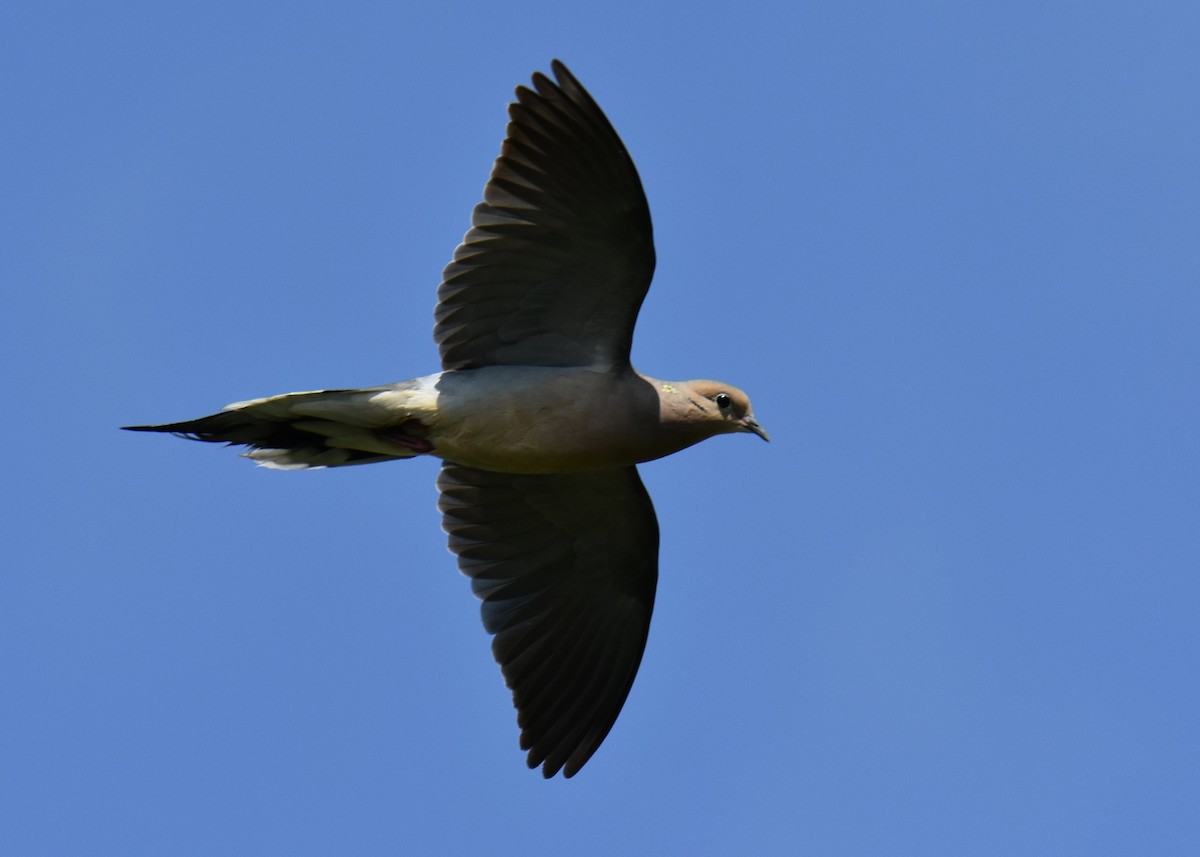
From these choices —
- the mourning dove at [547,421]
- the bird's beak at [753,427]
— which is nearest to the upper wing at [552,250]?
the mourning dove at [547,421]

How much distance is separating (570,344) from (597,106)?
1.52 metres

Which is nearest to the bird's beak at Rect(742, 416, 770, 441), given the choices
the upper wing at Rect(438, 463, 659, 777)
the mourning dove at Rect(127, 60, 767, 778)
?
the mourning dove at Rect(127, 60, 767, 778)

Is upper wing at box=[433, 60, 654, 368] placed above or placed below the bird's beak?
above

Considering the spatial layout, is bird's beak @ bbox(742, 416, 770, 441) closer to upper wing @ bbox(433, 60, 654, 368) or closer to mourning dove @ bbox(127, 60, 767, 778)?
mourning dove @ bbox(127, 60, 767, 778)

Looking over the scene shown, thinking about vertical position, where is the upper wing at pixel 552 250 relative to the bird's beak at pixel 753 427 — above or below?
above

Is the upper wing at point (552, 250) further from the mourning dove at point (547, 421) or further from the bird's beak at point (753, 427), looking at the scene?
the bird's beak at point (753, 427)

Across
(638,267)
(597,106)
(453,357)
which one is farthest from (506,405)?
(597,106)

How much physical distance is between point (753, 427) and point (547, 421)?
137cm

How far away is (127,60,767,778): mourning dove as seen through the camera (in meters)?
10.3

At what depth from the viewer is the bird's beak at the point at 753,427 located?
36.9 ft

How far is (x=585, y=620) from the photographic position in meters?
12.0

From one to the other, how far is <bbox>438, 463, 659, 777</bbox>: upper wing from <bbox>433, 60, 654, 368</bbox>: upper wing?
1094 millimetres

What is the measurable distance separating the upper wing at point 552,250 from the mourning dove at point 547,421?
1cm

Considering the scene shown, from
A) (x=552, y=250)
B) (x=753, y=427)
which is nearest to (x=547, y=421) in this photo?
(x=552, y=250)
